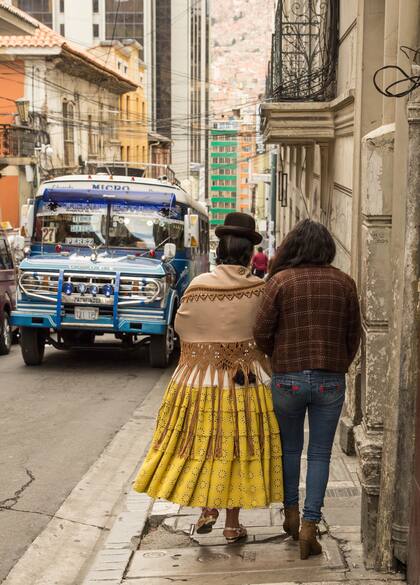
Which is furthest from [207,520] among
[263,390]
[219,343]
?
[219,343]

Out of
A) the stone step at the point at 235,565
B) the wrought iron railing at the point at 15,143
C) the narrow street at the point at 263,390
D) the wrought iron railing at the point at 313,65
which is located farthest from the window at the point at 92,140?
the stone step at the point at 235,565

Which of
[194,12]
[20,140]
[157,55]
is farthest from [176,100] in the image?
[20,140]

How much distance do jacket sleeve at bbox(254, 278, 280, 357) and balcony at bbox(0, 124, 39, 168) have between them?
96.9ft

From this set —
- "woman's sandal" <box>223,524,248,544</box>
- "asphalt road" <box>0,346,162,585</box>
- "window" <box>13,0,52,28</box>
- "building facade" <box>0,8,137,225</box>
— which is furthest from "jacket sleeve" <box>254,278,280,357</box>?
"window" <box>13,0,52,28</box>

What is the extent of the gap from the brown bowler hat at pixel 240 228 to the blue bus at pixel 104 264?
8112 mm

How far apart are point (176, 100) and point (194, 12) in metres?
17.9

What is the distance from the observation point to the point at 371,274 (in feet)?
16.2

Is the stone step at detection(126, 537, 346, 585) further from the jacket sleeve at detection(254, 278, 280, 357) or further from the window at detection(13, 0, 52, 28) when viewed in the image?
the window at detection(13, 0, 52, 28)

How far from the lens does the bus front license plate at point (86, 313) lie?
44.5 feet

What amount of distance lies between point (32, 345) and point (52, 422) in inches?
170

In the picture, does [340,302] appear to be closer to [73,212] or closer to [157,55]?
[73,212]

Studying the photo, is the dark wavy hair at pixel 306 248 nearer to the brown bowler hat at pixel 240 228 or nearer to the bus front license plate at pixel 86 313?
the brown bowler hat at pixel 240 228

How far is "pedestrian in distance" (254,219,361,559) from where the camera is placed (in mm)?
5039

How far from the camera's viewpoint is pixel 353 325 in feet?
16.8
